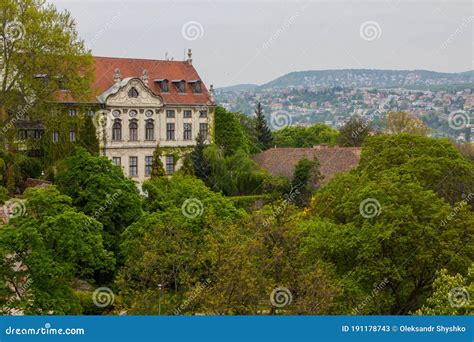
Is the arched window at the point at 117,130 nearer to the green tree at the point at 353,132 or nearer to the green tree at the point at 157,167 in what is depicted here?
the green tree at the point at 157,167

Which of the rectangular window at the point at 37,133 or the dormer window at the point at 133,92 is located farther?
the dormer window at the point at 133,92

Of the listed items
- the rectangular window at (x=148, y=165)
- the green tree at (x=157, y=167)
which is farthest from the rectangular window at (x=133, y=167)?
the green tree at (x=157, y=167)

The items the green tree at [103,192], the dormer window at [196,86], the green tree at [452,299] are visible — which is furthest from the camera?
the dormer window at [196,86]

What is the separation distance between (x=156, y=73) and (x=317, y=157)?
13731mm

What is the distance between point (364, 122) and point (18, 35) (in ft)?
140

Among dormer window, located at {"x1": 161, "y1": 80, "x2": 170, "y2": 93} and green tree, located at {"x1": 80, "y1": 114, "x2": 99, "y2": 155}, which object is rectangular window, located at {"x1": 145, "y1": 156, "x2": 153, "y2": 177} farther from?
green tree, located at {"x1": 80, "y1": 114, "x2": 99, "y2": 155}


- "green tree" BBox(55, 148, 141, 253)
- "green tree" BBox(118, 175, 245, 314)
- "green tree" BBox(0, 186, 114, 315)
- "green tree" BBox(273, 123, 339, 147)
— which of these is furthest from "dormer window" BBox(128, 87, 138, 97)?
"green tree" BBox(273, 123, 339, 147)

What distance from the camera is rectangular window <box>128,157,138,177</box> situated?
54.6 metres

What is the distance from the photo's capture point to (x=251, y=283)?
21188 mm

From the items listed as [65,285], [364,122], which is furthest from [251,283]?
[364,122]

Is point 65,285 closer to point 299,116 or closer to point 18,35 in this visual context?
point 18,35

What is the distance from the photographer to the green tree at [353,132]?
72.1 metres

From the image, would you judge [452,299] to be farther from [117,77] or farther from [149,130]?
[149,130]

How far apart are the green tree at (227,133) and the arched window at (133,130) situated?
7.36 m
